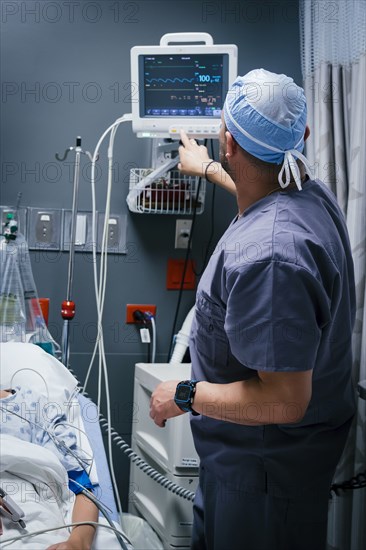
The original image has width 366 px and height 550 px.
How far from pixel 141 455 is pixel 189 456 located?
1.52ft

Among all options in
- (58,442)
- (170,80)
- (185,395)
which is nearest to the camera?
(185,395)

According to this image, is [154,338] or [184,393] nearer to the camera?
[184,393]

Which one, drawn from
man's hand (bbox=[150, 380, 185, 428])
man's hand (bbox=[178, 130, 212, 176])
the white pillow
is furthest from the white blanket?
man's hand (bbox=[178, 130, 212, 176])

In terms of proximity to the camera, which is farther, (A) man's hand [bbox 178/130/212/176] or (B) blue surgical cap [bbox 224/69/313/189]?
(A) man's hand [bbox 178/130/212/176]

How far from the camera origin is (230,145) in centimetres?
160

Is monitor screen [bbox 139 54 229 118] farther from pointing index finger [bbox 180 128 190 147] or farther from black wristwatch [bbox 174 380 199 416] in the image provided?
black wristwatch [bbox 174 380 199 416]

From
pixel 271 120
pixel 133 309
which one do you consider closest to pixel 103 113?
pixel 133 309

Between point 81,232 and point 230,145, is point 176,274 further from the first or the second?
point 230,145

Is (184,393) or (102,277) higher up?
(102,277)

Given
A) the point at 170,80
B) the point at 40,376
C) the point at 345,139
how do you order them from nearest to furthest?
the point at 40,376, the point at 345,139, the point at 170,80

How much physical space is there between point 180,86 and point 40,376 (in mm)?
1129

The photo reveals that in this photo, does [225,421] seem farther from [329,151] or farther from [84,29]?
[84,29]

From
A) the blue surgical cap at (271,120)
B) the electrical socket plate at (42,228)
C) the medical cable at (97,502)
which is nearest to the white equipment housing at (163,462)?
the medical cable at (97,502)

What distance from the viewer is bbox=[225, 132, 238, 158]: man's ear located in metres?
1.60
